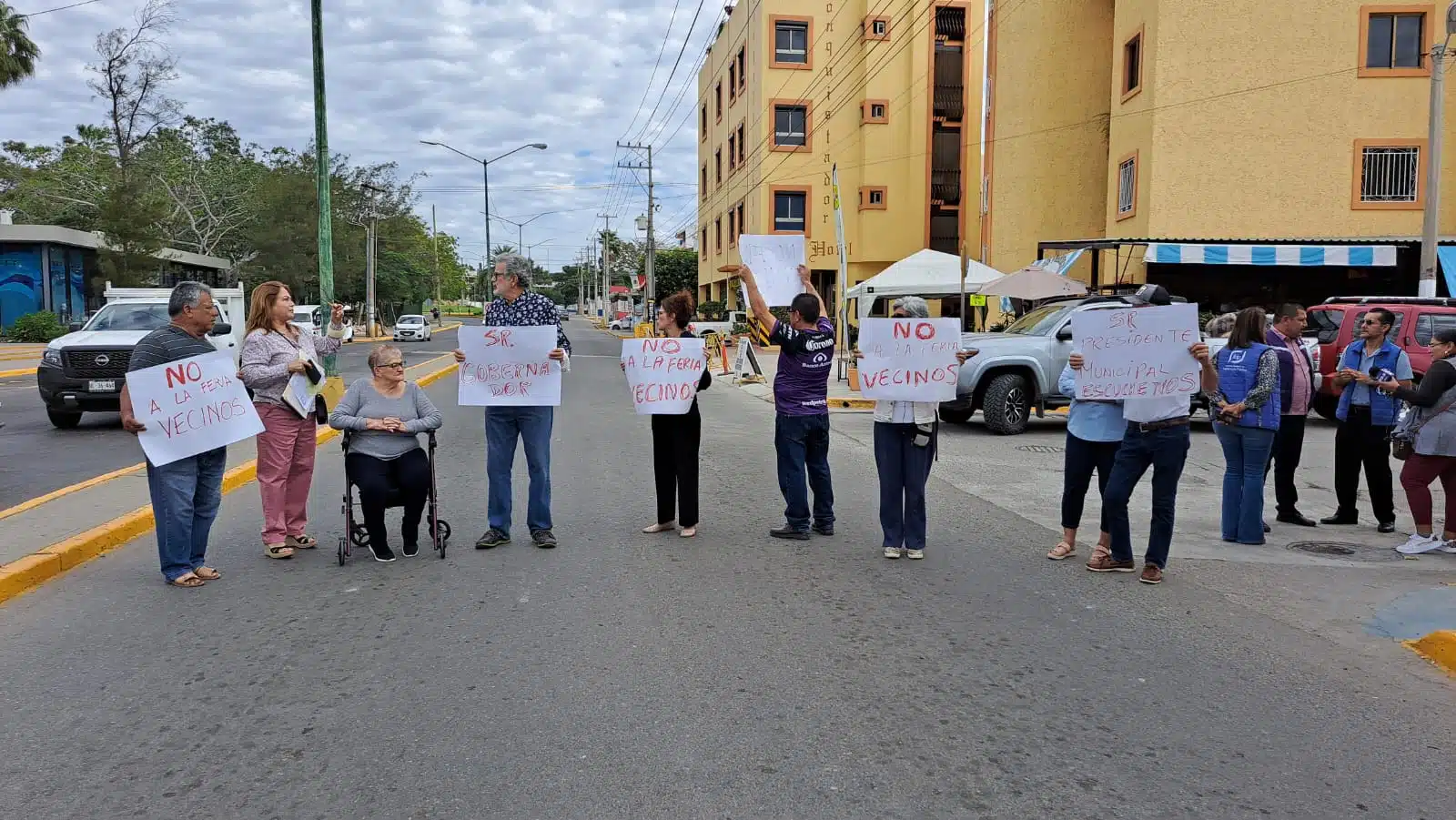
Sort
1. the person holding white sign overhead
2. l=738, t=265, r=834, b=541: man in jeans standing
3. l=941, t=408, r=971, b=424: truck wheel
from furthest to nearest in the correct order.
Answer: l=941, t=408, r=971, b=424: truck wheel → l=738, t=265, r=834, b=541: man in jeans standing → the person holding white sign overhead

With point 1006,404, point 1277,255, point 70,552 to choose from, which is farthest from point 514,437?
point 1277,255

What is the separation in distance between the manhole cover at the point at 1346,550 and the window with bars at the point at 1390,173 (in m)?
17.3

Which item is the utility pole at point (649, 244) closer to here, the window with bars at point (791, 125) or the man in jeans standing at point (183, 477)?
the window with bars at point (791, 125)

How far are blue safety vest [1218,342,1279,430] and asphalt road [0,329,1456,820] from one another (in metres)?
1.78

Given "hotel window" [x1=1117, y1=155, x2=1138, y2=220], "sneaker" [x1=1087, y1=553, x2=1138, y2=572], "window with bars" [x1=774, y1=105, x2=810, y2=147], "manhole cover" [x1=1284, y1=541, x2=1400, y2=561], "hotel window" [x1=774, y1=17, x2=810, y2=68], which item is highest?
"hotel window" [x1=774, y1=17, x2=810, y2=68]

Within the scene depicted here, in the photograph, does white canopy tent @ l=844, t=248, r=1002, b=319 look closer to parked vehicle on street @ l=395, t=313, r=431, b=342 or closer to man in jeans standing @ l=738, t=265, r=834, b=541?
man in jeans standing @ l=738, t=265, r=834, b=541

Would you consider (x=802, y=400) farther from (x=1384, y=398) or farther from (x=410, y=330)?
(x=410, y=330)

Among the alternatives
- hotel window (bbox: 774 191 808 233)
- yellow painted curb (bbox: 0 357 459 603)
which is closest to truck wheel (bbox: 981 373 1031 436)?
yellow painted curb (bbox: 0 357 459 603)

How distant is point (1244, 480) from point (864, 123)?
119 ft

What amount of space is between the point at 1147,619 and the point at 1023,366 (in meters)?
9.57

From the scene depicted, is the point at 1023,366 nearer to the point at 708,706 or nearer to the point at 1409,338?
the point at 1409,338

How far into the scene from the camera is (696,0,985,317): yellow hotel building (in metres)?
41.6

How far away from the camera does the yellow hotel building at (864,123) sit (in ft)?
136

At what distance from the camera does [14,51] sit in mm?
33375
